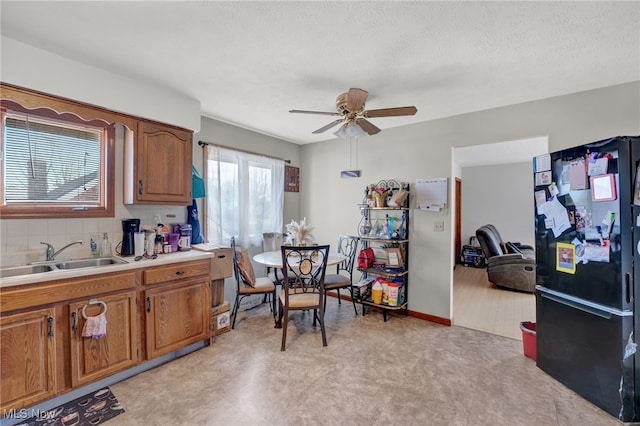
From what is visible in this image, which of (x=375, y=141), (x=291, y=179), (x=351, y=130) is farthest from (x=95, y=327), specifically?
(x=375, y=141)

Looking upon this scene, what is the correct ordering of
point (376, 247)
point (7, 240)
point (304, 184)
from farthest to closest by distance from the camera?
1. point (304, 184)
2. point (376, 247)
3. point (7, 240)

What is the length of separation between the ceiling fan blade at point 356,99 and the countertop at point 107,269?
1.90 meters

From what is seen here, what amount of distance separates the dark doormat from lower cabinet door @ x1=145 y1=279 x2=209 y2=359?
1.24 ft

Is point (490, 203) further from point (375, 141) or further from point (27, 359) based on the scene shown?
point (27, 359)

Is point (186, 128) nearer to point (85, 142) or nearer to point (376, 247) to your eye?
point (85, 142)

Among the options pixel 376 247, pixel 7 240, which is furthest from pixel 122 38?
pixel 376 247

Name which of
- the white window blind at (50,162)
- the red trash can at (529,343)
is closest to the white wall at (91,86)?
the white window blind at (50,162)

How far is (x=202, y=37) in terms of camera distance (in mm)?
1778

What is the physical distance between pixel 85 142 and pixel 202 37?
4.94 feet

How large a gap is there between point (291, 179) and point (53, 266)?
3063mm

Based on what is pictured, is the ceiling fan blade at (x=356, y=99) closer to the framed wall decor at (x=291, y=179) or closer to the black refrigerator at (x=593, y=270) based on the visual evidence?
the black refrigerator at (x=593, y=270)

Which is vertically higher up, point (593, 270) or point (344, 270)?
point (593, 270)

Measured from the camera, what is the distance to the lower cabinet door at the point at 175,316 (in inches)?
88.7

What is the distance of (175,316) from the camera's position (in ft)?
7.90
